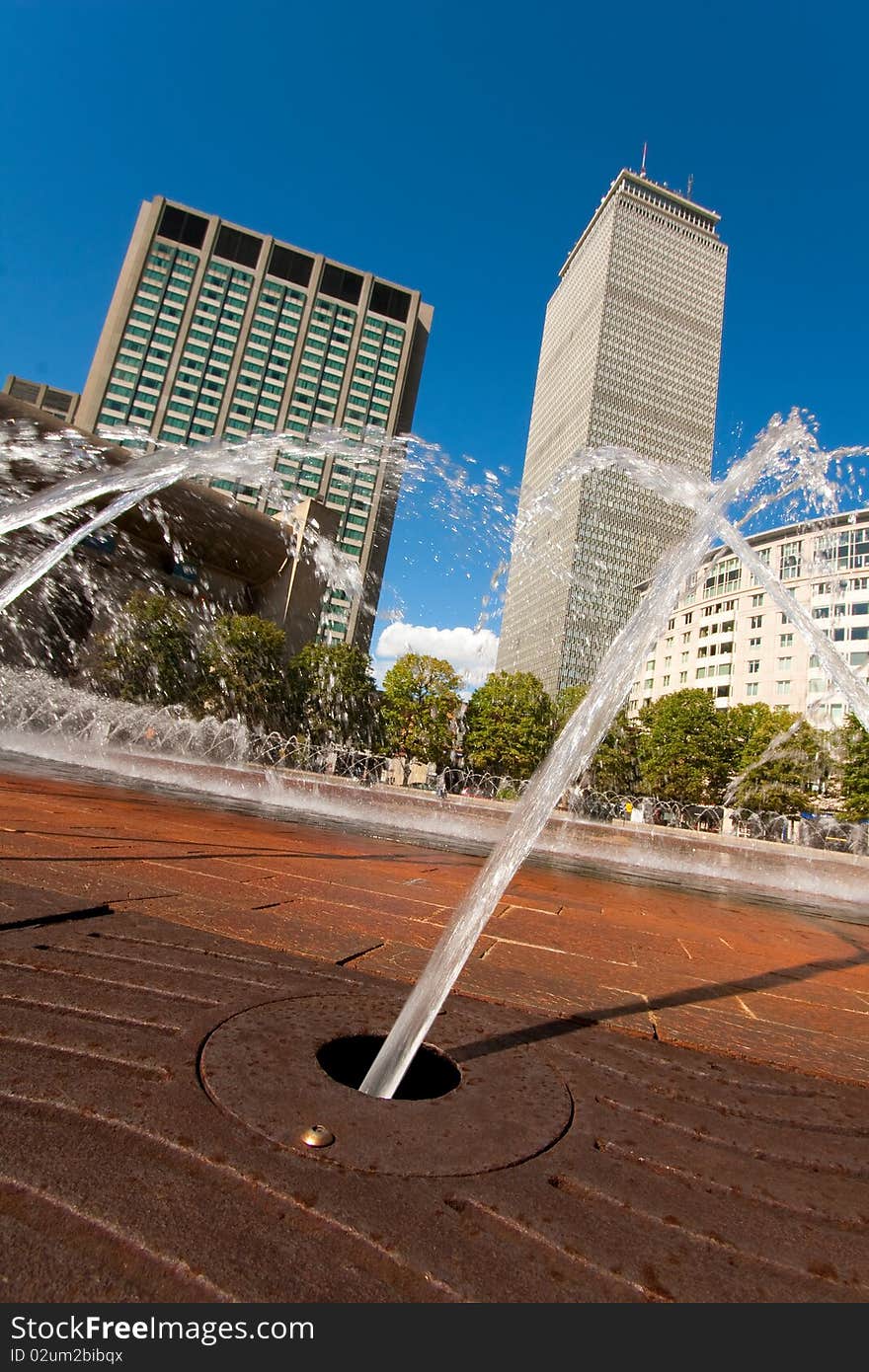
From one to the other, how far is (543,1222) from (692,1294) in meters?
0.23

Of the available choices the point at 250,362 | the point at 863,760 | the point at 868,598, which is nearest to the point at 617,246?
the point at 250,362

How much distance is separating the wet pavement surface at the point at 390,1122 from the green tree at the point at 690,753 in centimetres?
4534

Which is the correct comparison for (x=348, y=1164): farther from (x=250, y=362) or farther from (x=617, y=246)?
(x=617, y=246)

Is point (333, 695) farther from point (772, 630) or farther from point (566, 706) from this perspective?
point (772, 630)

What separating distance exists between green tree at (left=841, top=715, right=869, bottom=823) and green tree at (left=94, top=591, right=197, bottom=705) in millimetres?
39183

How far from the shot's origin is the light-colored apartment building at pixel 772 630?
5353 cm

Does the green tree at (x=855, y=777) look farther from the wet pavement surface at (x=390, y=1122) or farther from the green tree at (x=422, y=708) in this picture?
the wet pavement surface at (x=390, y=1122)

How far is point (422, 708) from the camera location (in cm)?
4822

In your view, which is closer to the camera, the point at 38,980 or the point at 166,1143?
the point at 166,1143

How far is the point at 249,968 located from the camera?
204cm

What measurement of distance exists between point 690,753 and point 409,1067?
47.1 metres

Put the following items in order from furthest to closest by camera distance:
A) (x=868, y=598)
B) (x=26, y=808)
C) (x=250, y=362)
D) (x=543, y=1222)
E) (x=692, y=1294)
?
(x=250, y=362), (x=868, y=598), (x=26, y=808), (x=543, y=1222), (x=692, y=1294)

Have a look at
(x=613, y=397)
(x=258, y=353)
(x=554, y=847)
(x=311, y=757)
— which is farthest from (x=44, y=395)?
(x=554, y=847)

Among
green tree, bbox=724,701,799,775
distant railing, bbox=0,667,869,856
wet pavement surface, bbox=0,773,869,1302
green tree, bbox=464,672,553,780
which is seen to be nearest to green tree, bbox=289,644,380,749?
distant railing, bbox=0,667,869,856
